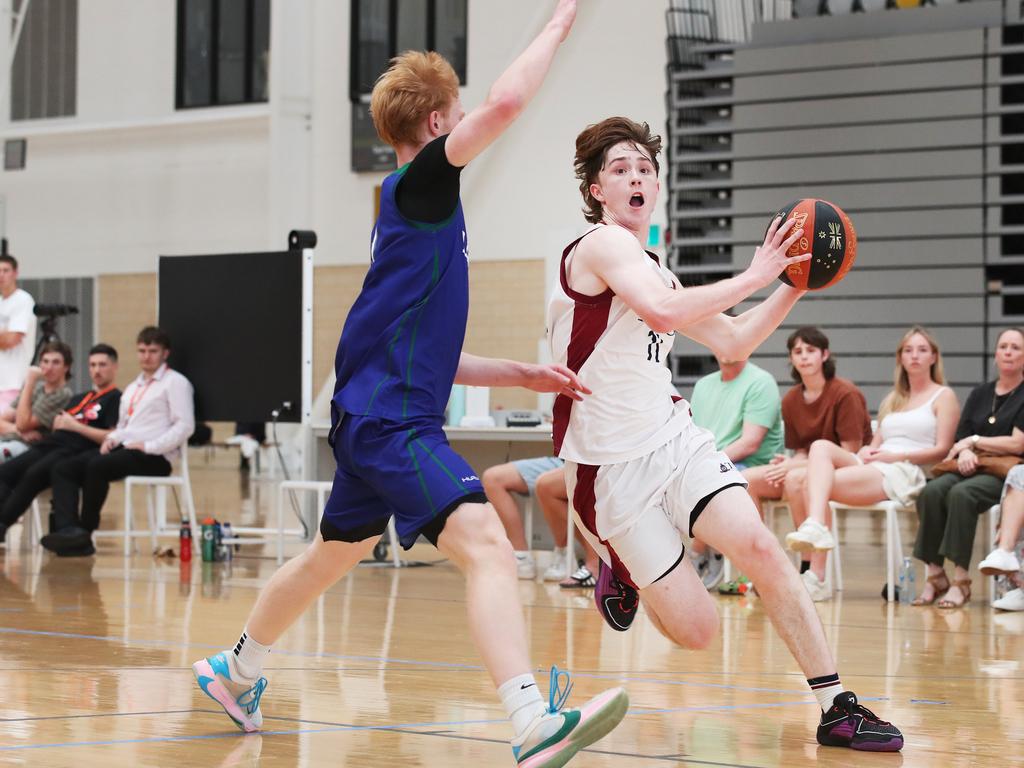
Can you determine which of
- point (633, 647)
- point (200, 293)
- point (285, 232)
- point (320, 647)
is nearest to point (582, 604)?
point (633, 647)

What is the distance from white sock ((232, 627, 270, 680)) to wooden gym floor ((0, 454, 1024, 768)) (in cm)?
14

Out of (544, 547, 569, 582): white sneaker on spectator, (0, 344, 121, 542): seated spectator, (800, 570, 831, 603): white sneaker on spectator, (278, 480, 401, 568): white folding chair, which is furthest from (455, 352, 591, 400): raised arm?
(0, 344, 121, 542): seated spectator

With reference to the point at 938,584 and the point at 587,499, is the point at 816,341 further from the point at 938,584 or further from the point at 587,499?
the point at 587,499

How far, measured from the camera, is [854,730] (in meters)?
3.03

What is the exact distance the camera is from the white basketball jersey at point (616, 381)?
3299mm

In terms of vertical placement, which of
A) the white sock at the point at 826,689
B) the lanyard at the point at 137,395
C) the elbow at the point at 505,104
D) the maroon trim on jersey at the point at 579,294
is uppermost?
the elbow at the point at 505,104

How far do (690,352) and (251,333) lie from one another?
13.9ft

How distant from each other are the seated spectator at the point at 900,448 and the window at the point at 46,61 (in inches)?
504

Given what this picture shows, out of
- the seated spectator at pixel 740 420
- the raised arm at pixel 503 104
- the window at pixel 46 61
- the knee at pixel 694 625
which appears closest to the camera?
the raised arm at pixel 503 104

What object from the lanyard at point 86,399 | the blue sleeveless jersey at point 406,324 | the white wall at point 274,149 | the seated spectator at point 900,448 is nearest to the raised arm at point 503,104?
the blue sleeveless jersey at point 406,324

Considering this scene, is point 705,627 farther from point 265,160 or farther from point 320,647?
point 265,160

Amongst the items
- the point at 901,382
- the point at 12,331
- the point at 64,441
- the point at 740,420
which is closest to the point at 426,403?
the point at 740,420

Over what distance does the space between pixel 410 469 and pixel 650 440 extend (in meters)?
0.77

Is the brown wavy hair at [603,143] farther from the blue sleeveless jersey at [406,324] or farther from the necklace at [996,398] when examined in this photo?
the necklace at [996,398]
